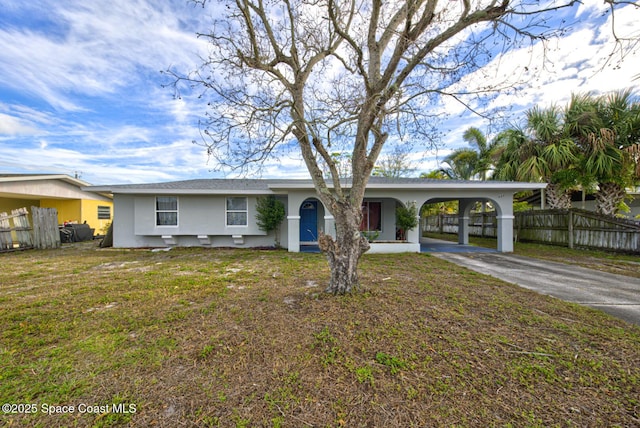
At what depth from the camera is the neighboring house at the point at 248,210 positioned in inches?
390

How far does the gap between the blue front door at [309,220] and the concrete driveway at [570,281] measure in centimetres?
572

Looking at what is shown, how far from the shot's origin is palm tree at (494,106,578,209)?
11.1m

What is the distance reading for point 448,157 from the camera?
20.1 m

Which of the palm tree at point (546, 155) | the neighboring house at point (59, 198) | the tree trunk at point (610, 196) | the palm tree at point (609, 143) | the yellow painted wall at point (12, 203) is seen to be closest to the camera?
the palm tree at point (609, 143)

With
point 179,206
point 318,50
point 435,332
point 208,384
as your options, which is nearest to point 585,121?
point 318,50

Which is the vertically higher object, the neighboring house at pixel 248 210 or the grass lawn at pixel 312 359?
the neighboring house at pixel 248 210

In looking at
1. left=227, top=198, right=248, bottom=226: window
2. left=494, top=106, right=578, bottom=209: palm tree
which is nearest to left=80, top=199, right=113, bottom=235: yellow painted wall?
left=227, top=198, right=248, bottom=226: window

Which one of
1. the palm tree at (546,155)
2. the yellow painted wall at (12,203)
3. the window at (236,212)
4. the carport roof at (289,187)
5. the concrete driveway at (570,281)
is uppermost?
the palm tree at (546,155)

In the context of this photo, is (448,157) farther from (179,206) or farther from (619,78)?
(179,206)

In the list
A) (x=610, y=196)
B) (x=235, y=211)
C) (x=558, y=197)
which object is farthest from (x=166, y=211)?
(x=610, y=196)

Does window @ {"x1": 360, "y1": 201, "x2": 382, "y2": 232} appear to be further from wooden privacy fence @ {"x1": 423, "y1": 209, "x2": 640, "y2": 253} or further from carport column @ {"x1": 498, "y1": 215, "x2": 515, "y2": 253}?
wooden privacy fence @ {"x1": 423, "y1": 209, "x2": 640, "y2": 253}

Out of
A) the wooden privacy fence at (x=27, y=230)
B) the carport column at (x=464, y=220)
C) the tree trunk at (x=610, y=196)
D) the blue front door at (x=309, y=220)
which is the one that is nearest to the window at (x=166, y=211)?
the wooden privacy fence at (x=27, y=230)

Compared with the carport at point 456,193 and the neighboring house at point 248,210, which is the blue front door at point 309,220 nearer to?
the neighboring house at point 248,210

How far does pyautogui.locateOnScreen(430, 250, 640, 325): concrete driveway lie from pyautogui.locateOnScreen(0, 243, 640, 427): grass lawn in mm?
626
